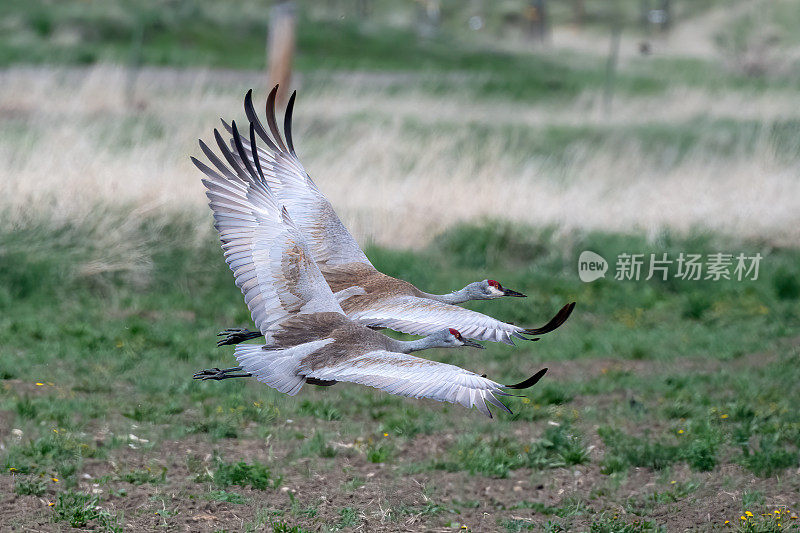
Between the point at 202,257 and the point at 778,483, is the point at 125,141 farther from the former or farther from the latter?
the point at 778,483

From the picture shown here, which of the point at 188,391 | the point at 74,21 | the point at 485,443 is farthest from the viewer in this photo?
the point at 74,21

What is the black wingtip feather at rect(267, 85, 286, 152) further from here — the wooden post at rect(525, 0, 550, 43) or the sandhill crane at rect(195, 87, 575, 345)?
the wooden post at rect(525, 0, 550, 43)

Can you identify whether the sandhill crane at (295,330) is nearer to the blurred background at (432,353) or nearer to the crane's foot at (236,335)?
the crane's foot at (236,335)

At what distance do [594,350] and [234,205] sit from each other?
664 centimetres

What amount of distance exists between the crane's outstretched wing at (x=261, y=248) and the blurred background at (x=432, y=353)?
8.51ft

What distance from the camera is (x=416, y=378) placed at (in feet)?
10.5

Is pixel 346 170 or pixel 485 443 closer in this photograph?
pixel 485 443

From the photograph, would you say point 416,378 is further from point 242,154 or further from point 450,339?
point 242,154

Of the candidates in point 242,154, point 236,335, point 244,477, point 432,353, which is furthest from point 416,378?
point 432,353

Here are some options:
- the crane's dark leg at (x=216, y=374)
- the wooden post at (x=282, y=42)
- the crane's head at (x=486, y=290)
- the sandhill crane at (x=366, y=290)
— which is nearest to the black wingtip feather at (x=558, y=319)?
the sandhill crane at (x=366, y=290)

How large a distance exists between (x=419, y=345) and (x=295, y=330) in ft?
1.53

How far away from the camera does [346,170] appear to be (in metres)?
11.0

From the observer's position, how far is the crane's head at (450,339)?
3287mm

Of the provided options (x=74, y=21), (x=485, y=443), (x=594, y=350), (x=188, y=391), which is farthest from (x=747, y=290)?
(x=74, y=21)
